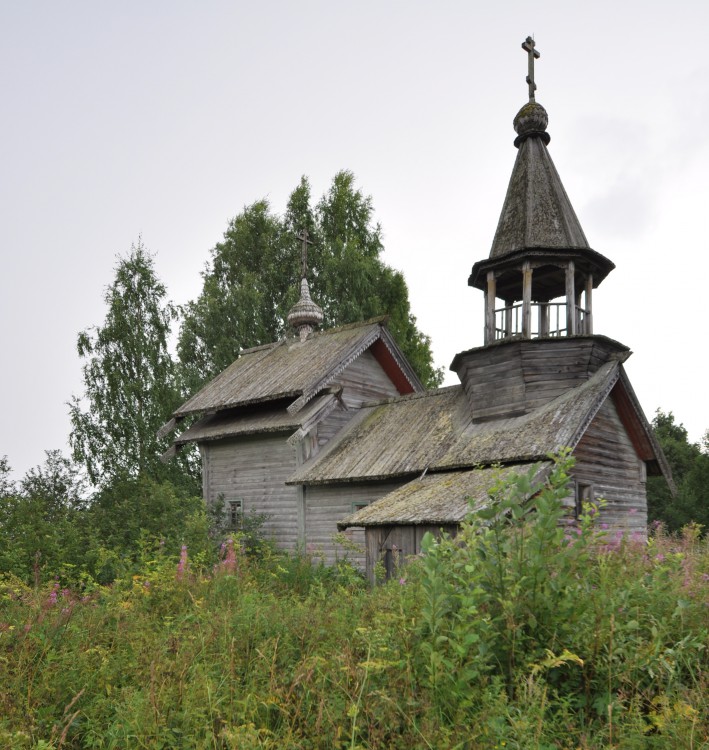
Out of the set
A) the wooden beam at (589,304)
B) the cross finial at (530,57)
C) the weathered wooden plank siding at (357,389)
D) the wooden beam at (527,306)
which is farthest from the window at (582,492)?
the cross finial at (530,57)

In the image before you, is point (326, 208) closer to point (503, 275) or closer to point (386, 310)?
point (386, 310)

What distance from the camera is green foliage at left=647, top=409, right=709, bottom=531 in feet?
107

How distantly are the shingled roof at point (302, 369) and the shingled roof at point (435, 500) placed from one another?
16.5 feet

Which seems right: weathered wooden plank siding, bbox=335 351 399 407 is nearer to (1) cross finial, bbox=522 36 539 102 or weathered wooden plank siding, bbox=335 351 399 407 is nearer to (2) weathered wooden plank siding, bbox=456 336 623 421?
(2) weathered wooden plank siding, bbox=456 336 623 421

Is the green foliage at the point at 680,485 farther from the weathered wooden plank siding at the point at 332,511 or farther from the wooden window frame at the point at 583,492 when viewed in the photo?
the weathered wooden plank siding at the point at 332,511

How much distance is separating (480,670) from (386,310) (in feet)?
90.8

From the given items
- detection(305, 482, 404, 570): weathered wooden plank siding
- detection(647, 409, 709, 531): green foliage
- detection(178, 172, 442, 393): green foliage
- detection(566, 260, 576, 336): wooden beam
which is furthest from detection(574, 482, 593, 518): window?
detection(178, 172, 442, 393): green foliage

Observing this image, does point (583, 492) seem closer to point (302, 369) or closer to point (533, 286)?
point (533, 286)

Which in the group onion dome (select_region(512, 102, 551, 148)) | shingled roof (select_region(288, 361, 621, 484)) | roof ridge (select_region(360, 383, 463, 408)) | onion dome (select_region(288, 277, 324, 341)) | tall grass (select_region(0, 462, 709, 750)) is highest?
onion dome (select_region(512, 102, 551, 148))

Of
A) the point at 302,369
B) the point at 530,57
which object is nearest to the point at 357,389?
the point at 302,369

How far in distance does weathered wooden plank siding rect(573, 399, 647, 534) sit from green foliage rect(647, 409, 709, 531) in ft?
31.3

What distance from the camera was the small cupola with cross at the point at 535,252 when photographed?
15.6m

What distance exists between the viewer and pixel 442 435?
52.9 ft

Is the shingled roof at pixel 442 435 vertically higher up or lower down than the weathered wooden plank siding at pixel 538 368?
lower down
